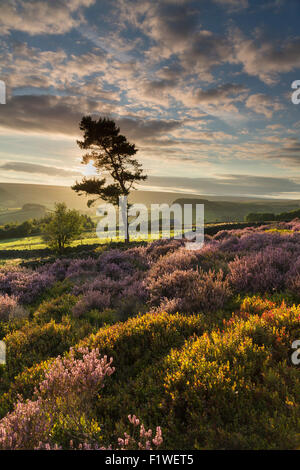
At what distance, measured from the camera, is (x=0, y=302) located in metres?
6.88

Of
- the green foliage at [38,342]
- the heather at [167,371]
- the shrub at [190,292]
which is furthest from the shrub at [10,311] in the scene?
the shrub at [190,292]

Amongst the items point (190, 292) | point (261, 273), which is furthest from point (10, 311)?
point (261, 273)

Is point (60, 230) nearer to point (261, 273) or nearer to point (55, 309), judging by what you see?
point (55, 309)

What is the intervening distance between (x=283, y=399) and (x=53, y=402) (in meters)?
2.82

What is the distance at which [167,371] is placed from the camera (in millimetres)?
3205

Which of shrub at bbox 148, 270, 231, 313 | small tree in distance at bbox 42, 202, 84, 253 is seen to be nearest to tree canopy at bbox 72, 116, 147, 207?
small tree in distance at bbox 42, 202, 84, 253

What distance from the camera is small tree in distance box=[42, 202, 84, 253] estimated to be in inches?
1476

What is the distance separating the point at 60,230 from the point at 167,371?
37523mm

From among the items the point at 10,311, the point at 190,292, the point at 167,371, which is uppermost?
the point at 190,292

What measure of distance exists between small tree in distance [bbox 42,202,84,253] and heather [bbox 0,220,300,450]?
33.0m

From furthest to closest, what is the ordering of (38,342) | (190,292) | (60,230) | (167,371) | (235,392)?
(60,230), (190,292), (38,342), (167,371), (235,392)

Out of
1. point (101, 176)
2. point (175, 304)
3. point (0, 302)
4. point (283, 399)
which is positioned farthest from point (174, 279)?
point (101, 176)

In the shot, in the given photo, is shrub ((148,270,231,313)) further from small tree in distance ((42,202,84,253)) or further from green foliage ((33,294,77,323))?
small tree in distance ((42,202,84,253))

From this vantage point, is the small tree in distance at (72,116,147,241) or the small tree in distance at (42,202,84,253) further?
the small tree in distance at (42,202,84,253)
